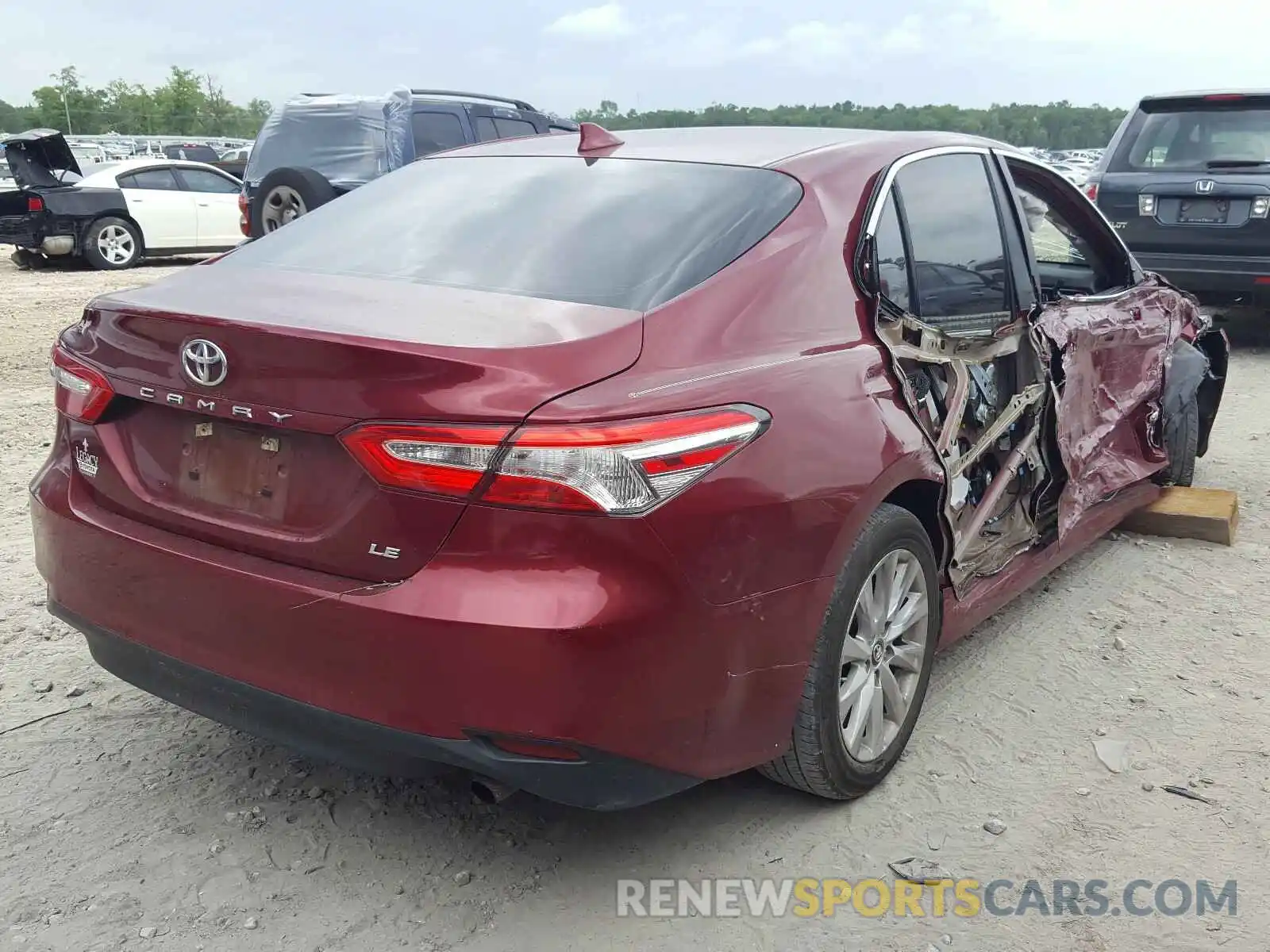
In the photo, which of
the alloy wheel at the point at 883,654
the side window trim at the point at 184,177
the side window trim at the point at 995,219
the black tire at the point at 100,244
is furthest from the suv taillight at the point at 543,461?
the side window trim at the point at 184,177

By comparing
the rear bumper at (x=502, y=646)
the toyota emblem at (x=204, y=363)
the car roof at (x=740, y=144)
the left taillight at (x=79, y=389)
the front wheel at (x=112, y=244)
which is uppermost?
the car roof at (x=740, y=144)

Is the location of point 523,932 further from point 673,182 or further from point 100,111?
point 100,111

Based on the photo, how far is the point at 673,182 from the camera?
9.54 feet

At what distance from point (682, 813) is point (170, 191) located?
47.0 feet

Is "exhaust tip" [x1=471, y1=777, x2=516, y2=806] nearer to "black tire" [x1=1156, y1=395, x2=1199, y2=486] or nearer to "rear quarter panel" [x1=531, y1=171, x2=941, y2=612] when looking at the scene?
"rear quarter panel" [x1=531, y1=171, x2=941, y2=612]

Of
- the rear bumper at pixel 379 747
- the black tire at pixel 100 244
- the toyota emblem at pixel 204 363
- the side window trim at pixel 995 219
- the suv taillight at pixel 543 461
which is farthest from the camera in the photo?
the black tire at pixel 100 244

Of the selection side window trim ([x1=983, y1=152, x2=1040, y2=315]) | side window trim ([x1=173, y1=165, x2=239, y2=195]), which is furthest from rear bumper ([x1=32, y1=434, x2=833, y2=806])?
side window trim ([x1=173, y1=165, x2=239, y2=195])

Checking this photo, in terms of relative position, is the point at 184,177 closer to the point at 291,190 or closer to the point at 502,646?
the point at 291,190

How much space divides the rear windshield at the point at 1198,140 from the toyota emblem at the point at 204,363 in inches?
315

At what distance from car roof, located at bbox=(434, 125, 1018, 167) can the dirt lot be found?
5.31 feet

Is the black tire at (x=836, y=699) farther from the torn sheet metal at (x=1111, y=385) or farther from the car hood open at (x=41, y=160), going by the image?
the car hood open at (x=41, y=160)

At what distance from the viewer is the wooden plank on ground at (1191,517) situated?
486 cm

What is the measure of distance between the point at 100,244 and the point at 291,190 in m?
5.97

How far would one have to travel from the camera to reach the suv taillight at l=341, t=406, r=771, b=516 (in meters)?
2.08
